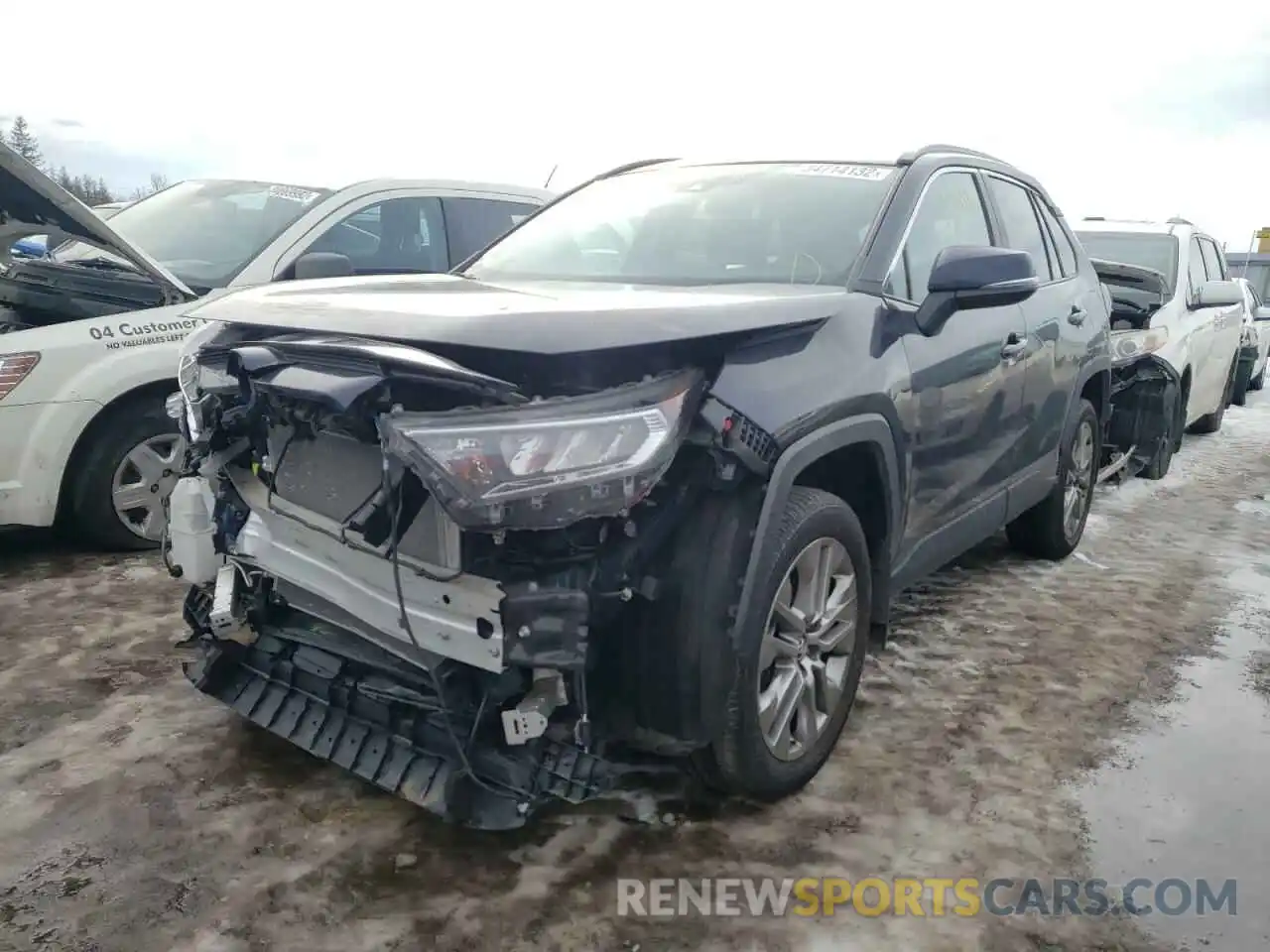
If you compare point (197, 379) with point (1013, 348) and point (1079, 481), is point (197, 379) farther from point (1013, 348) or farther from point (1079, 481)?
point (1079, 481)

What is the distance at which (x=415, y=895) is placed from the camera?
233cm

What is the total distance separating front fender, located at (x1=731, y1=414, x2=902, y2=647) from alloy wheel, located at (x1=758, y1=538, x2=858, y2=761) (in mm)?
164

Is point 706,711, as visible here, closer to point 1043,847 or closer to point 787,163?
point 1043,847

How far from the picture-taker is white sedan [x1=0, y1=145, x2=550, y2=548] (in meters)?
4.14

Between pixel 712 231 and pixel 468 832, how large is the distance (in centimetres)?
208

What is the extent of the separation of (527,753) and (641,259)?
1.81m

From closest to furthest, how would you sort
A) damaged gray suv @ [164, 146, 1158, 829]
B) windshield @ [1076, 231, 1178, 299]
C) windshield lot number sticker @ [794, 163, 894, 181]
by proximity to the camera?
damaged gray suv @ [164, 146, 1158, 829] < windshield lot number sticker @ [794, 163, 894, 181] < windshield @ [1076, 231, 1178, 299]

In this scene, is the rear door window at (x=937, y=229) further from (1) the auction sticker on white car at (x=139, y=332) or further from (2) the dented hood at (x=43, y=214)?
(2) the dented hood at (x=43, y=214)

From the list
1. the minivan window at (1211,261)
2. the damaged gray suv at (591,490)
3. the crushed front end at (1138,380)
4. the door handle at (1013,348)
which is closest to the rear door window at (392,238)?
the damaged gray suv at (591,490)

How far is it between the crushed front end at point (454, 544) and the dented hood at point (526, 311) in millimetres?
69

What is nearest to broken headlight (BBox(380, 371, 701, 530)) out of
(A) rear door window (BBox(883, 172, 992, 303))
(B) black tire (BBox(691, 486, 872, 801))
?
(B) black tire (BBox(691, 486, 872, 801))

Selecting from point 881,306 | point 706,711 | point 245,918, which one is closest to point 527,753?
point 706,711

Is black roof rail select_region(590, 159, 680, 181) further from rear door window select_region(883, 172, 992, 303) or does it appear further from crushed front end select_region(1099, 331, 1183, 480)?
crushed front end select_region(1099, 331, 1183, 480)

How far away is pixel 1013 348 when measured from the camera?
3.77 meters
